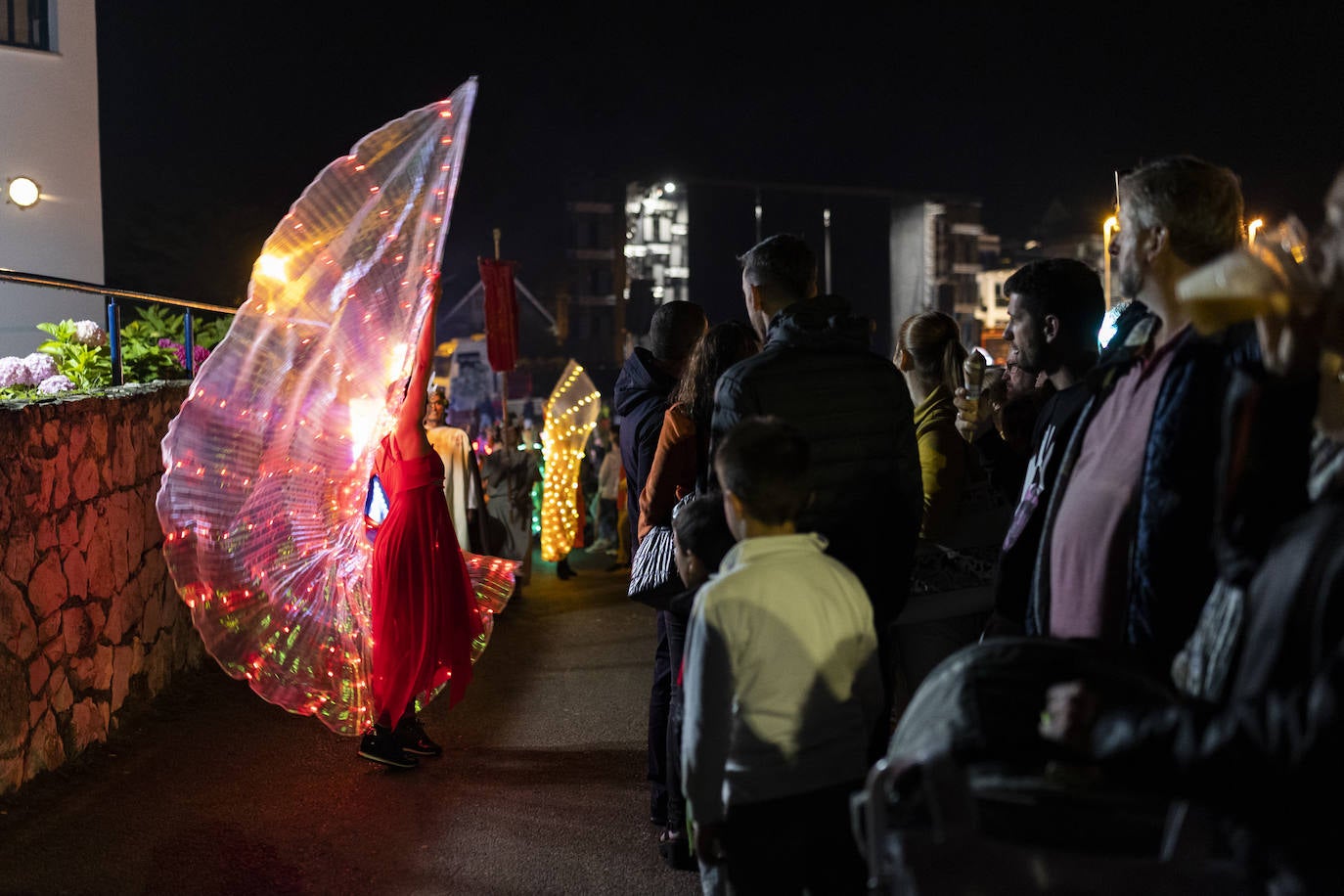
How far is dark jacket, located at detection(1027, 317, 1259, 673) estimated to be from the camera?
254 centimetres

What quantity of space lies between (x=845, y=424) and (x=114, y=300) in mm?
5780

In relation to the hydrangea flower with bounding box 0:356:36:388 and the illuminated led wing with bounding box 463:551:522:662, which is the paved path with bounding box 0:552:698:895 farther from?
the hydrangea flower with bounding box 0:356:36:388

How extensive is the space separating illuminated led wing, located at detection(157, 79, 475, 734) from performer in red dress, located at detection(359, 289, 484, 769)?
0.47 feet

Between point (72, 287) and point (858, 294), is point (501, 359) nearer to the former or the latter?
point (72, 287)

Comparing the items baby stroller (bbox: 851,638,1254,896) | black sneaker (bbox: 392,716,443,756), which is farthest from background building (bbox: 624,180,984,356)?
baby stroller (bbox: 851,638,1254,896)

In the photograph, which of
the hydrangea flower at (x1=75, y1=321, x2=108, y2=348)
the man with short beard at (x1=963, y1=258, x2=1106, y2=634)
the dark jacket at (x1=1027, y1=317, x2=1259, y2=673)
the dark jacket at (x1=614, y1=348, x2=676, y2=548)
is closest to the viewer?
the dark jacket at (x1=1027, y1=317, x2=1259, y2=673)

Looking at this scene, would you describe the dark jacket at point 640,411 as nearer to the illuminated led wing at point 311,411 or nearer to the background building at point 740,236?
the illuminated led wing at point 311,411

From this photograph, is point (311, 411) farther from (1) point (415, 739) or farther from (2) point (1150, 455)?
(2) point (1150, 455)

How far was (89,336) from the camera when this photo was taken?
865 cm

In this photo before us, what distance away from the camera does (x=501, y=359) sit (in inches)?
624

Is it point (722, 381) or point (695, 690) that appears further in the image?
point (722, 381)

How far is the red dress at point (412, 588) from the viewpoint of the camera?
Result: 6.28 meters

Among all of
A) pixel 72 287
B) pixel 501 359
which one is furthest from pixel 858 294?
pixel 72 287

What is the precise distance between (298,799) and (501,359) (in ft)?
33.8
